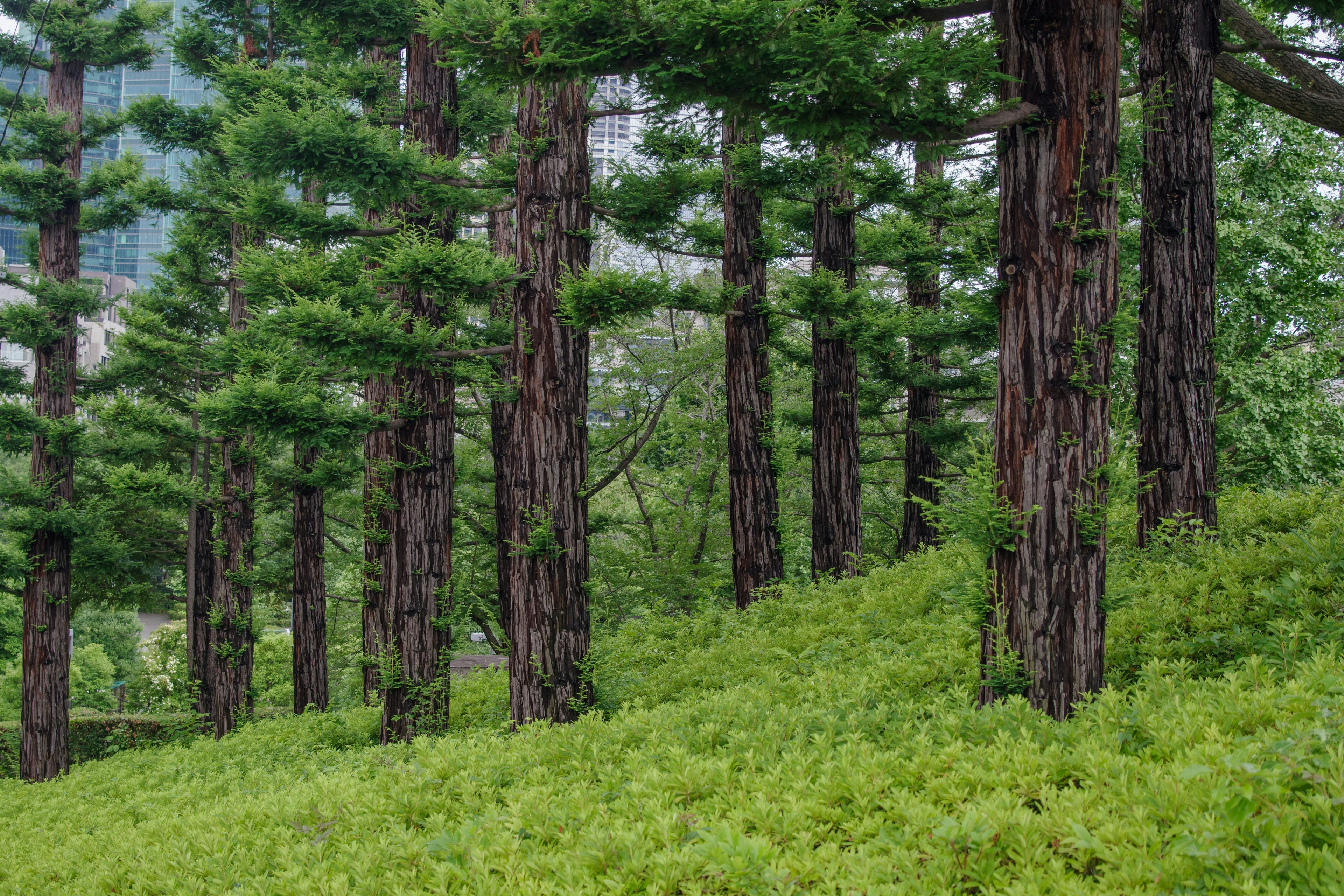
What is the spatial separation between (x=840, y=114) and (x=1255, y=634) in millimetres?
3701

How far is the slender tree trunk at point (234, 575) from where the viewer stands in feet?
51.2

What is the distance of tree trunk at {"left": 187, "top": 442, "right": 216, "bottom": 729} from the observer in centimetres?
1828

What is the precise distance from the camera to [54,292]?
1418cm

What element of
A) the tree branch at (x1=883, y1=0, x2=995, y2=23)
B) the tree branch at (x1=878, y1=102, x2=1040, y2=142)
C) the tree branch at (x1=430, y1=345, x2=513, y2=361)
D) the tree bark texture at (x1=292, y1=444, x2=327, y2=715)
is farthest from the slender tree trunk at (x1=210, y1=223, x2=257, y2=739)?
the tree branch at (x1=878, y1=102, x2=1040, y2=142)

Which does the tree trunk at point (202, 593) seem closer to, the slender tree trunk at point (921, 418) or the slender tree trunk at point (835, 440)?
the slender tree trunk at point (835, 440)

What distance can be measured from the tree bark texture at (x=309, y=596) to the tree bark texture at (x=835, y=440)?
338 inches

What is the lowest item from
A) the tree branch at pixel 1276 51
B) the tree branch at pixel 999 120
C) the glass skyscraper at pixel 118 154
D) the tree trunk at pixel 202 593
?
the tree trunk at pixel 202 593

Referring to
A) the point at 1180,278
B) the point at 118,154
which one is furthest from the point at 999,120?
the point at 118,154

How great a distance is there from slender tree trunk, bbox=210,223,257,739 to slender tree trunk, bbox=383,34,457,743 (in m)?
6.26

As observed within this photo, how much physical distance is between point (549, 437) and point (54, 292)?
11.3 metres

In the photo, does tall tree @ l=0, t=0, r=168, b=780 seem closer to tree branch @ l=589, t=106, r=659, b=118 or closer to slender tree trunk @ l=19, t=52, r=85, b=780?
slender tree trunk @ l=19, t=52, r=85, b=780

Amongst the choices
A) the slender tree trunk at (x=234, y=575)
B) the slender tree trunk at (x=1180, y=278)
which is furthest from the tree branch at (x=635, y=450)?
the slender tree trunk at (x=234, y=575)

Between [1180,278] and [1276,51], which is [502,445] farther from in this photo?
[1276,51]

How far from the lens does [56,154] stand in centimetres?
1462
